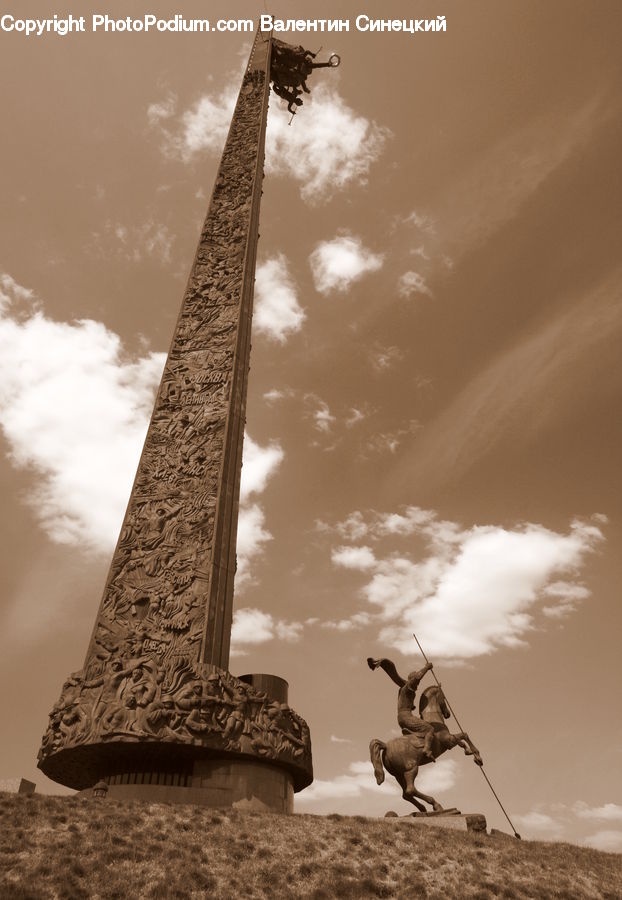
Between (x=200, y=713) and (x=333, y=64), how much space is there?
23848 mm

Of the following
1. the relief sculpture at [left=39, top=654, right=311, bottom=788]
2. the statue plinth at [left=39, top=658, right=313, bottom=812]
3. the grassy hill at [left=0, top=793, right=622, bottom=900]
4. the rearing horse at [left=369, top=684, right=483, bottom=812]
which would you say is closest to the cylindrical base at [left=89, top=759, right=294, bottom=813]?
the statue plinth at [left=39, top=658, right=313, bottom=812]

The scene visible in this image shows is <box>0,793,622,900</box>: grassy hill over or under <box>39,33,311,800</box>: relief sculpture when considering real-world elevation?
under

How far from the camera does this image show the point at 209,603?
10.0 meters

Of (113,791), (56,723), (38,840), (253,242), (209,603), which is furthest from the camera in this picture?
(253,242)

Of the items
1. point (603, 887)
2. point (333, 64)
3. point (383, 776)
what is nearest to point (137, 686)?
point (383, 776)

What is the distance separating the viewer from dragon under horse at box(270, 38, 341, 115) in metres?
24.2

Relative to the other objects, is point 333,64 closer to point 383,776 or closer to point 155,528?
point 155,528

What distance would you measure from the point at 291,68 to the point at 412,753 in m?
23.9

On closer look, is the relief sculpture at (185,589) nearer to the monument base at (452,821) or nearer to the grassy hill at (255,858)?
the grassy hill at (255,858)

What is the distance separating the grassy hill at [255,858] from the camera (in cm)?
580

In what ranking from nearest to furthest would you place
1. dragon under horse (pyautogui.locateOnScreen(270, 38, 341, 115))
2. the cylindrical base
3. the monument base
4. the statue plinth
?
the monument base, the cylindrical base, the statue plinth, dragon under horse (pyautogui.locateOnScreen(270, 38, 341, 115))

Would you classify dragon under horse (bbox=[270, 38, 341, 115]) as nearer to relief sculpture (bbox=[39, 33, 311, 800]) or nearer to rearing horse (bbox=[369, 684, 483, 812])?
relief sculpture (bbox=[39, 33, 311, 800])

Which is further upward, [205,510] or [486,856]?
[205,510]

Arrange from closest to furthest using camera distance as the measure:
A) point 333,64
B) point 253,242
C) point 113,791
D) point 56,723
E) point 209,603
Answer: point 113,791, point 56,723, point 209,603, point 253,242, point 333,64
